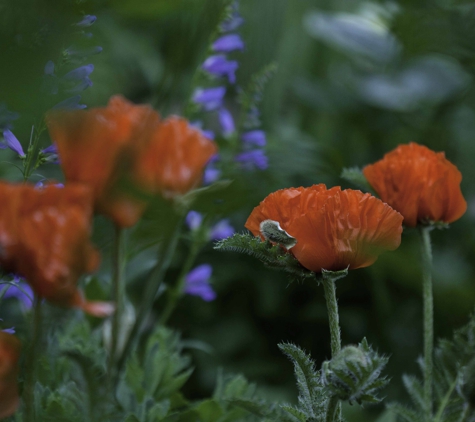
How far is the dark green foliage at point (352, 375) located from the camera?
0.31 meters

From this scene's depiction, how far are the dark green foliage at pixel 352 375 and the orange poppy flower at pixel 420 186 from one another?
0.50ft

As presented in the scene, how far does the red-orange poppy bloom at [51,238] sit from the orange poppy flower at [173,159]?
1.1 inches

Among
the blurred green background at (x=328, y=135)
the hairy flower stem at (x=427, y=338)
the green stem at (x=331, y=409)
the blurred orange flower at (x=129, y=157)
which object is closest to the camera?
the blurred orange flower at (x=129, y=157)

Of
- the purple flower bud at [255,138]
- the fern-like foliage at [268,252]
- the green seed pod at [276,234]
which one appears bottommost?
the purple flower bud at [255,138]

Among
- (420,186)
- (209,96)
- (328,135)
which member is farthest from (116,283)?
(328,135)

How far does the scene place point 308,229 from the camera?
35 centimetres

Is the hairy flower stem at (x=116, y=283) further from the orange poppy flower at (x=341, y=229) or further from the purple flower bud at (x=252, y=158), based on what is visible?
the purple flower bud at (x=252, y=158)

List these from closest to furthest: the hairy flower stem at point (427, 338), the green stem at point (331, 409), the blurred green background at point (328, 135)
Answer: the green stem at point (331, 409) → the hairy flower stem at point (427, 338) → the blurred green background at point (328, 135)

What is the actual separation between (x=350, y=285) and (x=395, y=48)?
622 mm

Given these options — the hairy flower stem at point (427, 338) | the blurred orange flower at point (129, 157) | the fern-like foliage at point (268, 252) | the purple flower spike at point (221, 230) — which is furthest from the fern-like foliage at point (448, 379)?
the purple flower spike at point (221, 230)

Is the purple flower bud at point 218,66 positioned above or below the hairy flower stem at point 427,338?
above

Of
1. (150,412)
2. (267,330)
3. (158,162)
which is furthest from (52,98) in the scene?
(267,330)

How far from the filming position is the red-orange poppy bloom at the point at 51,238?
0.78 ft

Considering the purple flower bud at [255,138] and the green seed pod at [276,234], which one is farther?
the purple flower bud at [255,138]
